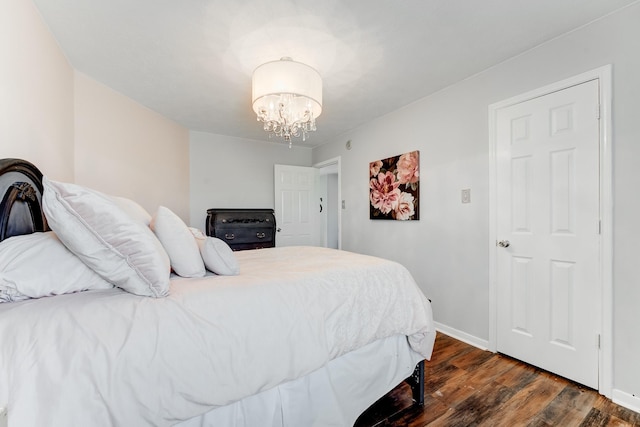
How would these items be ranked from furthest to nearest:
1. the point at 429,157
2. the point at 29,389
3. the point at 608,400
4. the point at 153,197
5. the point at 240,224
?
1. the point at 240,224
2. the point at 153,197
3. the point at 429,157
4. the point at 608,400
5. the point at 29,389

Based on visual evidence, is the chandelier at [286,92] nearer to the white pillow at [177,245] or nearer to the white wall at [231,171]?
the white pillow at [177,245]

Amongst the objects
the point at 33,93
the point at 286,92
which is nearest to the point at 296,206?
the point at 286,92

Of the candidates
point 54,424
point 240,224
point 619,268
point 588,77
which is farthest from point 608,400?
point 240,224

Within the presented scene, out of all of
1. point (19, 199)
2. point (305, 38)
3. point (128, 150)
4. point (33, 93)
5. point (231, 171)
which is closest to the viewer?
point (19, 199)

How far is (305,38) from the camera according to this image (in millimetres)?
1873

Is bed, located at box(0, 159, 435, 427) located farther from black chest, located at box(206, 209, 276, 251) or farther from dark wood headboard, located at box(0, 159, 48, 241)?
black chest, located at box(206, 209, 276, 251)

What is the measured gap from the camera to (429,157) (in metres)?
2.87

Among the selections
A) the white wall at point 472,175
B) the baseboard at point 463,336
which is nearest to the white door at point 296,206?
the white wall at point 472,175

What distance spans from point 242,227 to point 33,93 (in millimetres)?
2334

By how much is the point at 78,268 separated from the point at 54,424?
20.7 inches

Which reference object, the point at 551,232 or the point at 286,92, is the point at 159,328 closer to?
the point at 286,92

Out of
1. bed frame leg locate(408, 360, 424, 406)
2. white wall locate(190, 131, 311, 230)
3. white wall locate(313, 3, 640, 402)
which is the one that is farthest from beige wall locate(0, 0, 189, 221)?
bed frame leg locate(408, 360, 424, 406)

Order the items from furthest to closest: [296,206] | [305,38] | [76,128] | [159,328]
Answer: [296,206]
[76,128]
[305,38]
[159,328]

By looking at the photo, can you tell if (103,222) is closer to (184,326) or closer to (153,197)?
(184,326)
